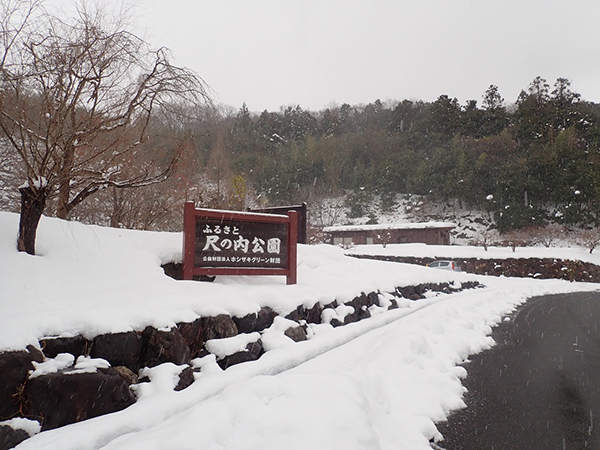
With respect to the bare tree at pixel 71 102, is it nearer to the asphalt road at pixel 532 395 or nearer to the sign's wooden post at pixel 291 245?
the sign's wooden post at pixel 291 245

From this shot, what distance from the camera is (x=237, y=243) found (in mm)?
5105

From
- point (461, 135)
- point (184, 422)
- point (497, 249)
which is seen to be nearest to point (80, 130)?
point (184, 422)

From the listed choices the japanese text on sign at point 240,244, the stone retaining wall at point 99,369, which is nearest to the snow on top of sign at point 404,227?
the japanese text on sign at point 240,244

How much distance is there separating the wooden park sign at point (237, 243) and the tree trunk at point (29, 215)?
1554mm

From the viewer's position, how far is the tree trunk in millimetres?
3633

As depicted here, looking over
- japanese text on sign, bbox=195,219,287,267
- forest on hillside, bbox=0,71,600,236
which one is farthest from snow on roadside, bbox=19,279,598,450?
forest on hillside, bbox=0,71,600,236

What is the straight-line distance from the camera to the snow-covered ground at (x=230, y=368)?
2.29 metres

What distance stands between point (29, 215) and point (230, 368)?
2546 mm

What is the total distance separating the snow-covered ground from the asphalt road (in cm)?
23

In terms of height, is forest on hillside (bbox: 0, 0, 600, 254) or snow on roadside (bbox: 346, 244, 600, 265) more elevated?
forest on hillside (bbox: 0, 0, 600, 254)

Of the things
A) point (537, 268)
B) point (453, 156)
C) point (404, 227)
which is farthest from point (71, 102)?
point (453, 156)

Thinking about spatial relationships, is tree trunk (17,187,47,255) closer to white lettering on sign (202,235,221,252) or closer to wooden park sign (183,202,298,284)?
wooden park sign (183,202,298,284)

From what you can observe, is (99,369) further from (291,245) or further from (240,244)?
(291,245)

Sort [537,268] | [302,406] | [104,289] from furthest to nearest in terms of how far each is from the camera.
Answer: [537,268]
[104,289]
[302,406]
